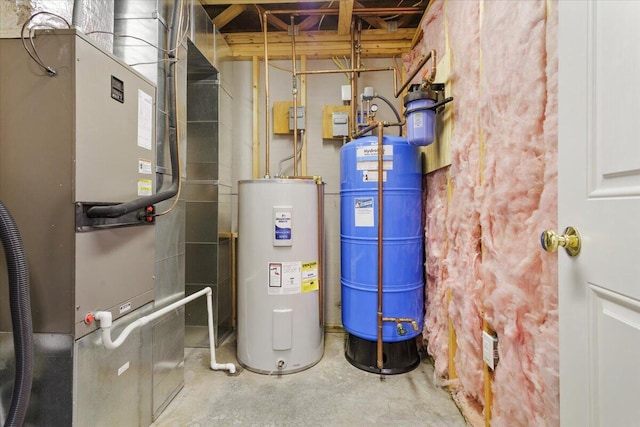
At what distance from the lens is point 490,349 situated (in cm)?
119

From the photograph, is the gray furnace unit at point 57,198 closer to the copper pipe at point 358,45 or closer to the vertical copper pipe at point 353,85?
the vertical copper pipe at point 353,85

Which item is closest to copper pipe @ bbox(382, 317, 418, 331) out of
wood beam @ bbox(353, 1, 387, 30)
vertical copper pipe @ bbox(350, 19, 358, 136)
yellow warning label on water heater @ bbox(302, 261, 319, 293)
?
yellow warning label on water heater @ bbox(302, 261, 319, 293)

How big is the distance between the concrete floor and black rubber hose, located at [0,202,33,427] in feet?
2.45

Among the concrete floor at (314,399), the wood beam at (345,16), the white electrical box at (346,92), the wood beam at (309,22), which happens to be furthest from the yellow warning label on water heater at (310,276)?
the wood beam at (309,22)

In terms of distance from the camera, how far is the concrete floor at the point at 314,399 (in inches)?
56.6

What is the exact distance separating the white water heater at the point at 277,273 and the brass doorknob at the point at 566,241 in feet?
4.44

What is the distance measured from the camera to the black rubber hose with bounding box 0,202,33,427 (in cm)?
82

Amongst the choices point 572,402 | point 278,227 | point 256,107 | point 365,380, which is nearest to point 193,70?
point 256,107

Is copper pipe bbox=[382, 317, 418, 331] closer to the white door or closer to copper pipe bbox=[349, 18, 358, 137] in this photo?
the white door

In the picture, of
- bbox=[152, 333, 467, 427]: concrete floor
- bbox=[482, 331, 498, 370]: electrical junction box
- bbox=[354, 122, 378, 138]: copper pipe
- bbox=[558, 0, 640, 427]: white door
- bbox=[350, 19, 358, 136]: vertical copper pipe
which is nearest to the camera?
bbox=[558, 0, 640, 427]: white door

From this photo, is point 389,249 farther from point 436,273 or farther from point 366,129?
point 366,129

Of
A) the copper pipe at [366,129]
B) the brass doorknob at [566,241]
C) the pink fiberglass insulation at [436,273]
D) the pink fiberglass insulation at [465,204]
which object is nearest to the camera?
the brass doorknob at [566,241]

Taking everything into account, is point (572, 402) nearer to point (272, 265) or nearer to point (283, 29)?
point (272, 265)

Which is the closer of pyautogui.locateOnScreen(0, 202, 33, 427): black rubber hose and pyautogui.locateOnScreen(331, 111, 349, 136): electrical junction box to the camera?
pyautogui.locateOnScreen(0, 202, 33, 427): black rubber hose
